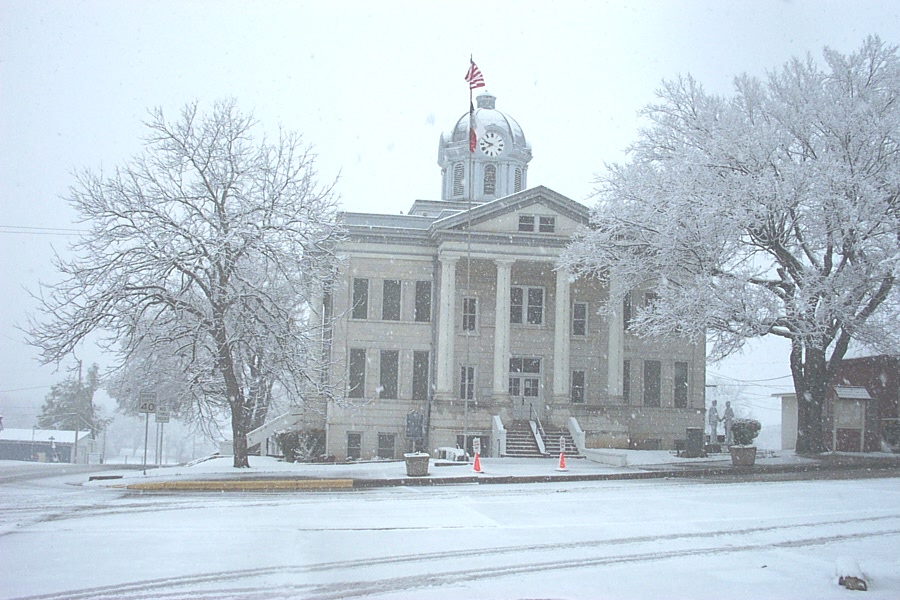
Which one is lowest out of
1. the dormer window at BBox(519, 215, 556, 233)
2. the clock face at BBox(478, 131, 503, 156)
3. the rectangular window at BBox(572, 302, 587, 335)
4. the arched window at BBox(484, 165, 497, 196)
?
the rectangular window at BBox(572, 302, 587, 335)

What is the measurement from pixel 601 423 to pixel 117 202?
1947cm

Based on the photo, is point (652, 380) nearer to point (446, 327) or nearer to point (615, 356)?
point (615, 356)

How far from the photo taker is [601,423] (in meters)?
34.2

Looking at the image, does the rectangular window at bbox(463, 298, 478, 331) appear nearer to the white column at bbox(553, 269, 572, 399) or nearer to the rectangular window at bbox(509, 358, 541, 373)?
the rectangular window at bbox(509, 358, 541, 373)

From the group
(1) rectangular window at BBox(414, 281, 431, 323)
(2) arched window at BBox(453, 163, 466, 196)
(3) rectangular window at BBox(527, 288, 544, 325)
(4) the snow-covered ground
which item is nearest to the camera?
(4) the snow-covered ground

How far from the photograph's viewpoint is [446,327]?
3406cm

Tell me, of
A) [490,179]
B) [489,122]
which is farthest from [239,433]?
[489,122]

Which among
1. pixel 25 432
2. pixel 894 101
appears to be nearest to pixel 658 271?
pixel 894 101

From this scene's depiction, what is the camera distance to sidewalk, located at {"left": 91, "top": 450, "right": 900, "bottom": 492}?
1936cm

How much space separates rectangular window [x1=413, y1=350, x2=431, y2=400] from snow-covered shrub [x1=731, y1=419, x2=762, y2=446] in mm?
11681

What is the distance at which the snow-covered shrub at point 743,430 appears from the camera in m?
31.5

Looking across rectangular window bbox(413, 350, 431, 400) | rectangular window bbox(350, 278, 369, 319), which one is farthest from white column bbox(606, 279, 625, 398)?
rectangular window bbox(350, 278, 369, 319)

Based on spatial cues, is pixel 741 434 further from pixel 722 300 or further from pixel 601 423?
pixel 722 300

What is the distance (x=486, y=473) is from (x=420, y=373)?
13833 millimetres
